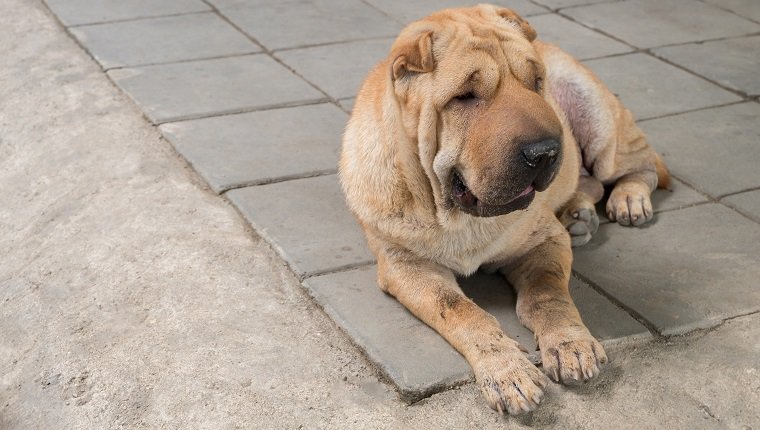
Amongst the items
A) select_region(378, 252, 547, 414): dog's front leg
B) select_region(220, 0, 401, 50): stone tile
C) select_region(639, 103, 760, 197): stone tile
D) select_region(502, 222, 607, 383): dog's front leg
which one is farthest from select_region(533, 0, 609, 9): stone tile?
select_region(378, 252, 547, 414): dog's front leg

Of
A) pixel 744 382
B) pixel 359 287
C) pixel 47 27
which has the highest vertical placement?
pixel 744 382

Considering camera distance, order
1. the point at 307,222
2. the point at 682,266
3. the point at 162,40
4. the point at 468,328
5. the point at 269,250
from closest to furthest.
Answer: the point at 468,328 < the point at 682,266 < the point at 269,250 < the point at 307,222 < the point at 162,40

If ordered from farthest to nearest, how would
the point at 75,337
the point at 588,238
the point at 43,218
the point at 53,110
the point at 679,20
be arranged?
the point at 679,20
the point at 53,110
the point at 43,218
the point at 588,238
the point at 75,337

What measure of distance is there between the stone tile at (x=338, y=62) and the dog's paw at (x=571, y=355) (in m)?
2.85

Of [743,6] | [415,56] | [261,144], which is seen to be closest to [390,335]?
[415,56]

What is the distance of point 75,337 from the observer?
12.5 ft

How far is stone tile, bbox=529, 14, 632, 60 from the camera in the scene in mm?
6699

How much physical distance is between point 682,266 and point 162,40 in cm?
400

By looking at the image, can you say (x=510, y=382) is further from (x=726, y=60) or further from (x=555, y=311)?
Answer: (x=726, y=60)

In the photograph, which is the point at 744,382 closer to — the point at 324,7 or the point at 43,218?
the point at 43,218

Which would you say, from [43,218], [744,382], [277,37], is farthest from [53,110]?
[744,382]

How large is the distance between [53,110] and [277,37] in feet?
5.61

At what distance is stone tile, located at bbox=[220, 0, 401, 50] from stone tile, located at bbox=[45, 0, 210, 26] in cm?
32

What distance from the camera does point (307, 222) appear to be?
458 centimetres
